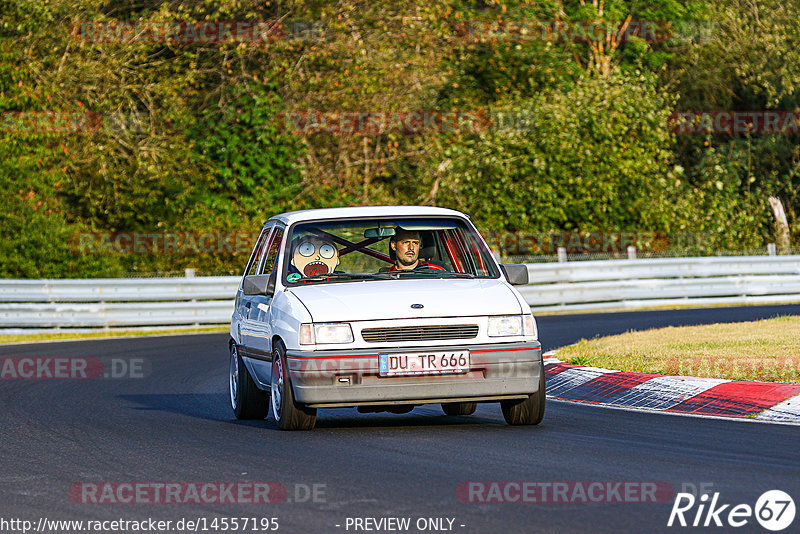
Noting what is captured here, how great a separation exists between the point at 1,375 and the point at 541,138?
17882 mm

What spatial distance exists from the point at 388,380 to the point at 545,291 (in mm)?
16919

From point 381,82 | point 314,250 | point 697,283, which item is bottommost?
point 697,283

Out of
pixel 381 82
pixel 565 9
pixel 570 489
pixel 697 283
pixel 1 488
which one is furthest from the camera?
pixel 565 9

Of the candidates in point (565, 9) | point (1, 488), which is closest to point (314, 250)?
point (1, 488)

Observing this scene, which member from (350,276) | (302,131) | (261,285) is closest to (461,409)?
(350,276)

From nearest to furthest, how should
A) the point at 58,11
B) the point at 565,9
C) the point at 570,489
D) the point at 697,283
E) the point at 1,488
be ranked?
1. the point at 570,489
2. the point at 1,488
3. the point at 697,283
4. the point at 58,11
5. the point at 565,9

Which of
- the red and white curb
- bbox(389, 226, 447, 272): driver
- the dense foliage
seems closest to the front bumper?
bbox(389, 226, 447, 272): driver

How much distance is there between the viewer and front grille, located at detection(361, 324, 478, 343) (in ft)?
30.0

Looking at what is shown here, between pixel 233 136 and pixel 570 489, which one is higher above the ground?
pixel 233 136

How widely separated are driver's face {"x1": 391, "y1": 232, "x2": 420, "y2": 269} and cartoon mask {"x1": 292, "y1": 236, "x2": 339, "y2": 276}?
517mm

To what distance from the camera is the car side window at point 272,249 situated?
10945mm

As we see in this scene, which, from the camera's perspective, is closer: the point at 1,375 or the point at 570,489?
the point at 570,489

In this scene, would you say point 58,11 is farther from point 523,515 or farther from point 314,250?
point 523,515

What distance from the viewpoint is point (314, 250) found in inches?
412
